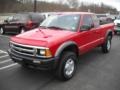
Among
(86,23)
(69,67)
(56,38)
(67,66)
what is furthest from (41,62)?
(86,23)

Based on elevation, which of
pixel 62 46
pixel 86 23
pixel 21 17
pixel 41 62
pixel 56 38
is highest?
pixel 21 17

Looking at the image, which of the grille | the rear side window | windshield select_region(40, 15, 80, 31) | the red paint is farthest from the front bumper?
the rear side window

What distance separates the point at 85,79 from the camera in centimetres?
562

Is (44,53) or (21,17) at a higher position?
(21,17)

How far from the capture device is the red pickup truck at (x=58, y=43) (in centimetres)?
496

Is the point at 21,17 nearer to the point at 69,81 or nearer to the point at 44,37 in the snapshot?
the point at 44,37

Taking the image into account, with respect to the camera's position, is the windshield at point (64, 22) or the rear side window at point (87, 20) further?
the rear side window at point (87, 20)

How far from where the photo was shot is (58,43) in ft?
17.0

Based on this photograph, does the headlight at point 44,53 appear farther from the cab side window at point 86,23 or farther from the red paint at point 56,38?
the cab side window at point 86,23

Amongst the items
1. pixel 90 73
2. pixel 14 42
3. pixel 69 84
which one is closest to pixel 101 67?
pixel 90 73

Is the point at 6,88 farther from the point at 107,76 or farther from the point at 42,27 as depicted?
the point at 107,76

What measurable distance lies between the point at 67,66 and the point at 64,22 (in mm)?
1566

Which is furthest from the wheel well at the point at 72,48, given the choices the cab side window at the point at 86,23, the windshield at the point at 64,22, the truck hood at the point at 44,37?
the cab side window at the point at 86,23

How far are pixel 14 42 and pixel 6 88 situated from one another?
132 centimetres
